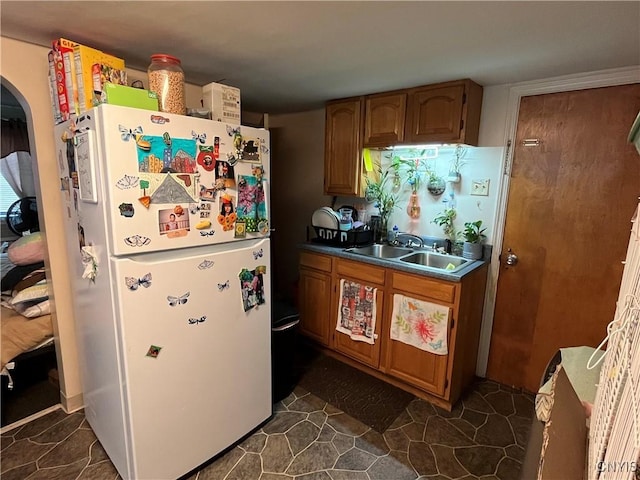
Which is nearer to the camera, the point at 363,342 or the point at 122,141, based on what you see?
the point at 122,141

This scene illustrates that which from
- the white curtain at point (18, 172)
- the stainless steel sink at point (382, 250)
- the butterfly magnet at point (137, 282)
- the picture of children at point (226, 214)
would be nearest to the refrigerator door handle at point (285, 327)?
the stainless steel sink at point (382, 250)

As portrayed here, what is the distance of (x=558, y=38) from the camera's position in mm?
1549

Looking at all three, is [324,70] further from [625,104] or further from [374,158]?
[625,104]

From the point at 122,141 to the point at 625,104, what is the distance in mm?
2617

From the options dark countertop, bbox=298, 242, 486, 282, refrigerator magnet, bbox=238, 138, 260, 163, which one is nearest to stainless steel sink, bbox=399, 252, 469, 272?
dark countertop, bbox=298, 242, 486, 282

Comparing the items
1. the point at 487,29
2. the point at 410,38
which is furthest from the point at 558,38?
the point at 410,38

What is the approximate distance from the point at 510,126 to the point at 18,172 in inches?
175

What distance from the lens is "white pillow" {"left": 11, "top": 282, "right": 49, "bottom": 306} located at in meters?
2.23

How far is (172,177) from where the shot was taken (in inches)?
58.6

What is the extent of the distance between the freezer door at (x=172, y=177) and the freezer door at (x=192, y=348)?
4.0 inches

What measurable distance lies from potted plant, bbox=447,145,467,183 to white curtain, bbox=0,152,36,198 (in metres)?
3.81

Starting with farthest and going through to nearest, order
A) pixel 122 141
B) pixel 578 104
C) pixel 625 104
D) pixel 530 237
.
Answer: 1. pixel 530 237
2. pixel 578 104
3. pixel 625 104
4. pixel 122 141

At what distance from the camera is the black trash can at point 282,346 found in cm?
230

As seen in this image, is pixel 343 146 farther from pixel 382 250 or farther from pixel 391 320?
pixel 391 320
